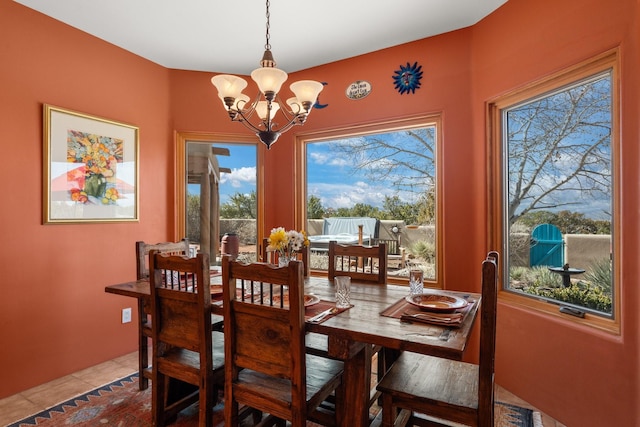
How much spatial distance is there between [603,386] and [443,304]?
101 centimetres

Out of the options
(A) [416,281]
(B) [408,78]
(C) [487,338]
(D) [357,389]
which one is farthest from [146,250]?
(B) [408,78]

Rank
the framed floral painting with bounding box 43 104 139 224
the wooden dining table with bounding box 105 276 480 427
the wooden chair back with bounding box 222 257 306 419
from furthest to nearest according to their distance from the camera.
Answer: the framed floral painting with bounding box 43 104 139 224, the wooden chair back with bounding box 222 257 306 419, the wooden dining table with bounding box 105 276 480 427

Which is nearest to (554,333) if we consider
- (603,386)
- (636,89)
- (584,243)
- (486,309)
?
(603,386)

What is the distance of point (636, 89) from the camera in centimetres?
168

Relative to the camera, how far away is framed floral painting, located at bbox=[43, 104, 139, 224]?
2.59 meters

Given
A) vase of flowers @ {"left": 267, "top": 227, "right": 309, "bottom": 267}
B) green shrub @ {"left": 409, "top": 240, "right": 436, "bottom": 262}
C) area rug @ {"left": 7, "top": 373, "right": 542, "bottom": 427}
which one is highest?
vase of flowers @ {"left": 267, "top": 227, "right": 309, "bottom": 267}

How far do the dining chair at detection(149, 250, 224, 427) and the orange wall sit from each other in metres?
1.28

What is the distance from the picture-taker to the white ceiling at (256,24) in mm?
2449

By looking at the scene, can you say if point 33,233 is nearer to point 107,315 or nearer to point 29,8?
point 107,315

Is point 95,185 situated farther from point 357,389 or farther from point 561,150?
point 561,150

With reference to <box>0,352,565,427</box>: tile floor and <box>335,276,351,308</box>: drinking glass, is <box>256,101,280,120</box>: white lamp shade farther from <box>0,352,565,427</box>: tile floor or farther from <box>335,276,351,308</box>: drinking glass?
<box>0,352,565,427</box>: tile floor

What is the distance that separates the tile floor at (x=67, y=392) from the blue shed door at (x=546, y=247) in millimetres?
943

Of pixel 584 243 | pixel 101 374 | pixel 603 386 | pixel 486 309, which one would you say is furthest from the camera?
pixel 101 374


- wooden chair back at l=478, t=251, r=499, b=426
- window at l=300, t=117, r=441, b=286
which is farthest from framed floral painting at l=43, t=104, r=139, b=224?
wooden chair back at l=478, t=251, r=499, b=426
